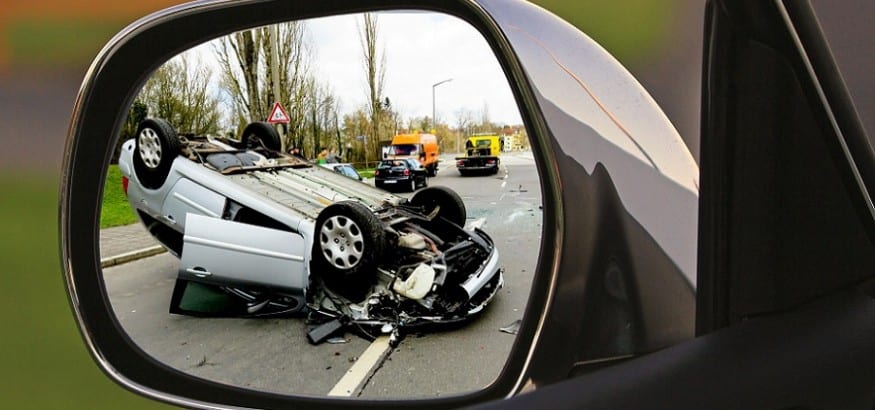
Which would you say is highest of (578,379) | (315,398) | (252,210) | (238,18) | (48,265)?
(238,18)

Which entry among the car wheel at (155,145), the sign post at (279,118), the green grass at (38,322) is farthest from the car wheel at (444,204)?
the green grass at (38,322)

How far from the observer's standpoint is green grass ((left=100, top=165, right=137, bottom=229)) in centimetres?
117

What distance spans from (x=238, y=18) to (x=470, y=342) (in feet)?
2.86

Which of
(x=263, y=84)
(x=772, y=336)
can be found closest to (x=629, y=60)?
(x=772, y=336)

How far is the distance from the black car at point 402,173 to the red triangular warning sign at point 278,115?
279 millimetres

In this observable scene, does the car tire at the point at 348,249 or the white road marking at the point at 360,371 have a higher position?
the car tire at the point at 348,249

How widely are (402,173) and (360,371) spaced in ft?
1.48

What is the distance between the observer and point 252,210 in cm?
132

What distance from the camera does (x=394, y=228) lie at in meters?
1.33

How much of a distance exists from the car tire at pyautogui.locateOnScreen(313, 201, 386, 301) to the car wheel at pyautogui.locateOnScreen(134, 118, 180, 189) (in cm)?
41

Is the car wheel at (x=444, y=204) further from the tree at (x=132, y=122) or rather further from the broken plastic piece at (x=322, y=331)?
the tree at (x=132, y=122)

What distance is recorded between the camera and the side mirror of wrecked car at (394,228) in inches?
33.3

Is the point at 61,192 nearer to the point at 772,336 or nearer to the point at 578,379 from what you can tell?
the point at 578,379

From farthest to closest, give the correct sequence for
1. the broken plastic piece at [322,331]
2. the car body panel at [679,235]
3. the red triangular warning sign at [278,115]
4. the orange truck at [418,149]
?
the red triangular warning sign at [278,115]
the broken plastic piece at [322,331]
the orange truck at [418,149]
the car body panel at [679,235]
